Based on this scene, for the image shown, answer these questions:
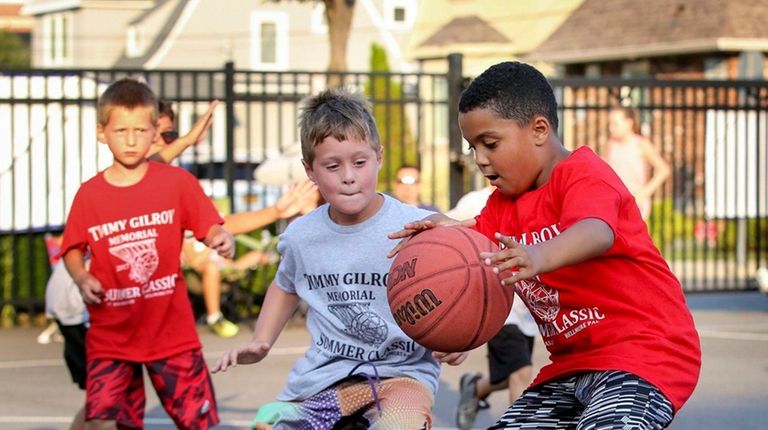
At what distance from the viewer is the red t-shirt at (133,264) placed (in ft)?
21.2

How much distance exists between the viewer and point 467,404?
28.3 feet

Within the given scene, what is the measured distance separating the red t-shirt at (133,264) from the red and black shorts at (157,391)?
0.18 ft

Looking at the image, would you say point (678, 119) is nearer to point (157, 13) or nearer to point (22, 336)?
point (22, 336)

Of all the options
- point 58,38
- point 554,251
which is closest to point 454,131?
point 554,251

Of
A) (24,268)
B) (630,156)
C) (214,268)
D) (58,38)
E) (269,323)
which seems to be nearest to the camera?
(269,323)

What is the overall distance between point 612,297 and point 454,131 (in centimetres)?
1080

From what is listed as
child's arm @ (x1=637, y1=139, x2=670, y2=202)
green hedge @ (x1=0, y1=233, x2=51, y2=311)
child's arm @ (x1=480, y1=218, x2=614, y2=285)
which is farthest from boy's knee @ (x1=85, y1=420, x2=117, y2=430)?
green hedge @ (x1=0, y1=233, x2=51, y2=311)

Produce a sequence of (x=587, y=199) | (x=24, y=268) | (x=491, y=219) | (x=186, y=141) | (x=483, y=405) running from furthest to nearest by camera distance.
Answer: (x=24, y=268)
(x=483, y=405)
(x=186, y=141)
(x=491, y=219)
(x=587, y=199)

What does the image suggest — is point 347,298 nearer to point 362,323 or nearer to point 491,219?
point 362,323

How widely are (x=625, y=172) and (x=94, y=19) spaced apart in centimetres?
4656

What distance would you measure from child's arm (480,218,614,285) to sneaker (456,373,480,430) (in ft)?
14.6

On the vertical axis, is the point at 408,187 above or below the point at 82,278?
above

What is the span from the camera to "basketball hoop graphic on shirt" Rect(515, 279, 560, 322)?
182 inches

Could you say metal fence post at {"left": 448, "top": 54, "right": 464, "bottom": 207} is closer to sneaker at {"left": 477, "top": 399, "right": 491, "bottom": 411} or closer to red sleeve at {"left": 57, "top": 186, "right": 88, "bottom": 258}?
sneaker at {"left": 477, "top": 399, "right": 491, "bottom": 411}
